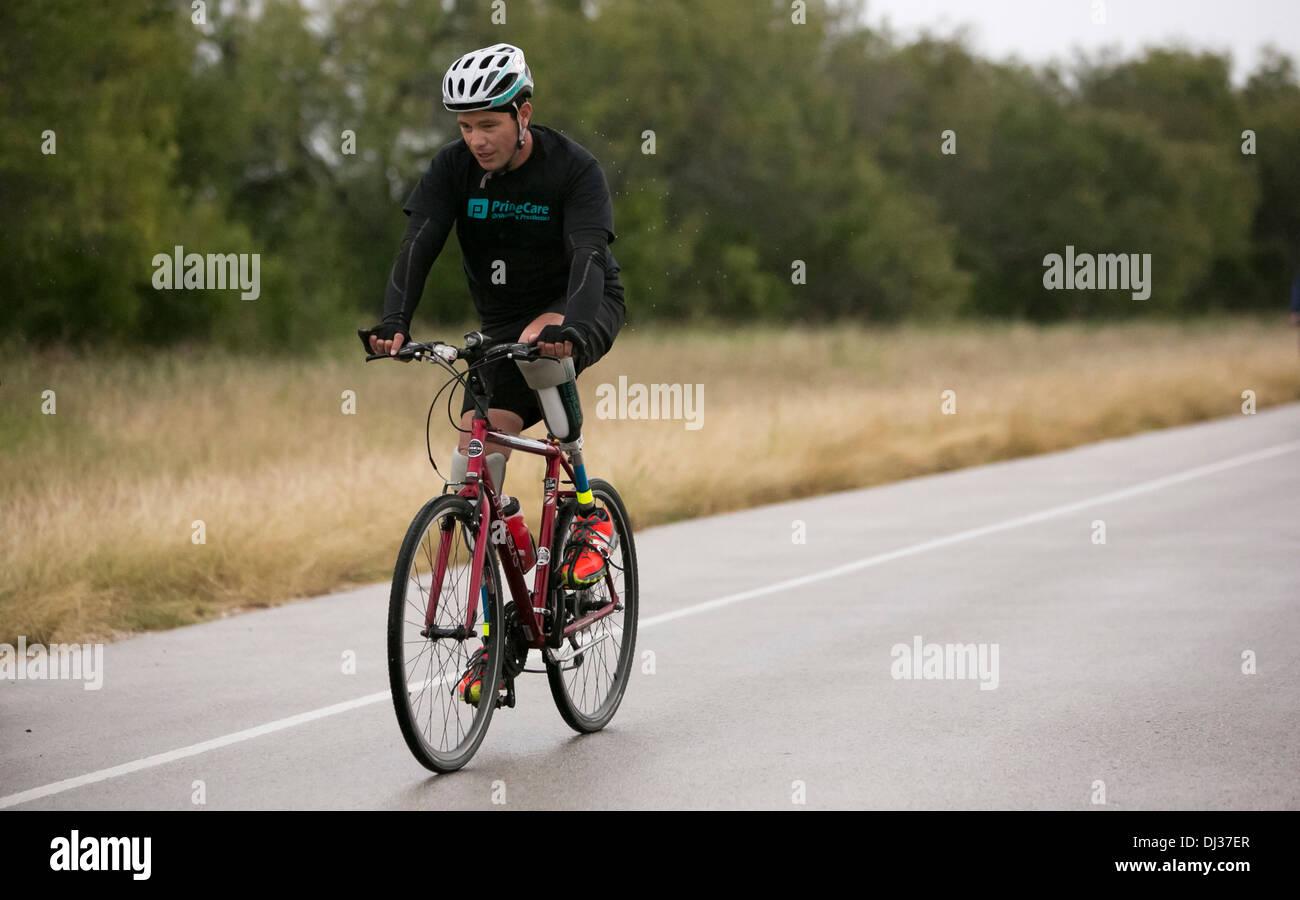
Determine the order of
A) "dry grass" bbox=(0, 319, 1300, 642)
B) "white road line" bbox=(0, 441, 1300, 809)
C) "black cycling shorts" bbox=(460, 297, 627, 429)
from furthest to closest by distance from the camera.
A: "dry grass" bbox=(0, 319, 1300, 642)
"black cycling shorts" bbox=(460, 297, 627, 429)
"white road line" bbox=(0, 441, 1300, 809)

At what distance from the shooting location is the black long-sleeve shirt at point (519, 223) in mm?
5414

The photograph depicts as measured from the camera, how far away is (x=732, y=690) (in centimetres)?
685

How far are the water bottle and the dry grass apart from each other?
331 centimetres

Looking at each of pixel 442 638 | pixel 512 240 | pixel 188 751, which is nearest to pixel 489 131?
pixel 512 240

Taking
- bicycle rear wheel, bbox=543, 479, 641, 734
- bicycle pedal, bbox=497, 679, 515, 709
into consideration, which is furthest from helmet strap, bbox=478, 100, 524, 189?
bicycle pedal, bbox=497, 679, 515, 709

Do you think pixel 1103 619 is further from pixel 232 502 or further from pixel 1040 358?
pixel 1040 358

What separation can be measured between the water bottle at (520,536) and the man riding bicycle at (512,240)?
124 mm

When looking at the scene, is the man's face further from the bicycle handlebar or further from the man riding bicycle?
the bicycle handlebar

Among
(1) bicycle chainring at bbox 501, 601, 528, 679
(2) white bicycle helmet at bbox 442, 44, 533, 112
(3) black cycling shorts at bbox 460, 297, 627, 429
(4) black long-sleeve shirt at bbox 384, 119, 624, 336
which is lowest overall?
(1) bicycle chainring at bbox 501, 601, 528, 679

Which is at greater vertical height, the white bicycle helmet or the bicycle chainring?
the white bicycle helmet

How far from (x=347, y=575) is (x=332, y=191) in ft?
83.2

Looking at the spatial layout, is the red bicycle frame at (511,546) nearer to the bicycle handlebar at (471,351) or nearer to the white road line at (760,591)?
the bicycle handlebar at (471,351)
